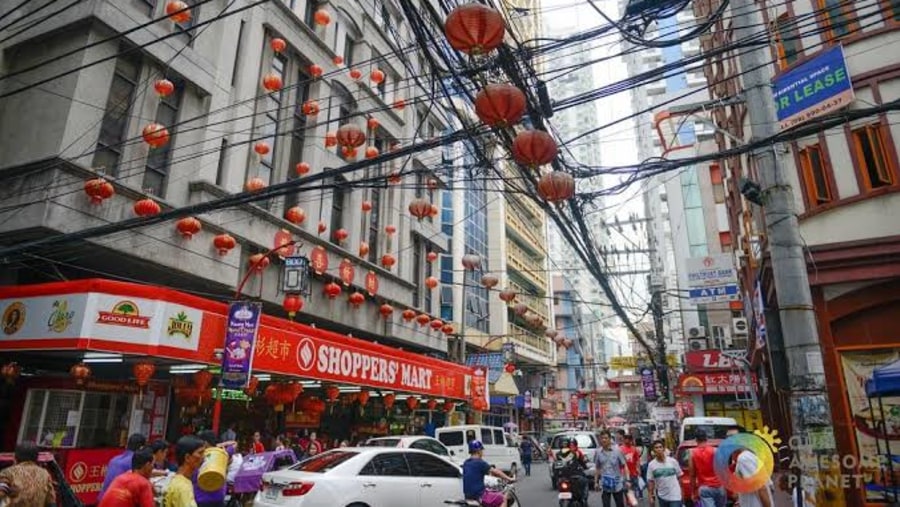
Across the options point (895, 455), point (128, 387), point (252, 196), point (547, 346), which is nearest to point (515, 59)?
point (252, 196)

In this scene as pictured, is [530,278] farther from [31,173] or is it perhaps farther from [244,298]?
[31,173]

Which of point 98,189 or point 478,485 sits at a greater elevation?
point 98,189

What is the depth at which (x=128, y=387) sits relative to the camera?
15438 mm

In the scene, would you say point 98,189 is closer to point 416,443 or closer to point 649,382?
point 416,443

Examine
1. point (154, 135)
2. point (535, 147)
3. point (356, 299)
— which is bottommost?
point (535, 147)

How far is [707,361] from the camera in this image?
106 ft

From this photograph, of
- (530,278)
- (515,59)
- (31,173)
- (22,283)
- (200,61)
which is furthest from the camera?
(530,278)

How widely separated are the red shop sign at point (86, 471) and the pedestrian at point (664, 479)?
12.4 metres

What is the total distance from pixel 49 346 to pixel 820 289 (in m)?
16.2

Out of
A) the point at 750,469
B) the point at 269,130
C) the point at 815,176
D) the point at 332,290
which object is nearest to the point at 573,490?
the point at 750,469

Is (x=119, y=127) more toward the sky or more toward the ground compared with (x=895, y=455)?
more toward the sky

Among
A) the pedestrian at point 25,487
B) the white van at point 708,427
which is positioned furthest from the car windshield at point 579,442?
the pedestrian at point 25,487

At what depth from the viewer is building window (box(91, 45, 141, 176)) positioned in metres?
14.5

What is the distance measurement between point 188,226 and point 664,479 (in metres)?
12.3
